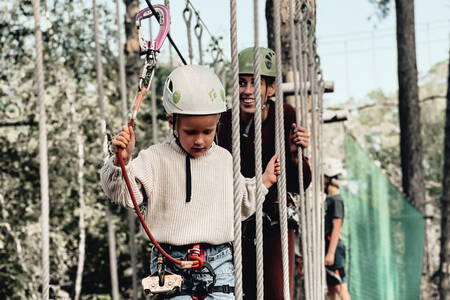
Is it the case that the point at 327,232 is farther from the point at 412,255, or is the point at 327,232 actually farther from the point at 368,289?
the point at 412,255

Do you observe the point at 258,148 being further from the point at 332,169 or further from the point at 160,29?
the point at 332,169

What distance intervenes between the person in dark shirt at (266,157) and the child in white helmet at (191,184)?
21.8 inches

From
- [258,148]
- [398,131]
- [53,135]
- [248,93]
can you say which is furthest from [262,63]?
[398,131]

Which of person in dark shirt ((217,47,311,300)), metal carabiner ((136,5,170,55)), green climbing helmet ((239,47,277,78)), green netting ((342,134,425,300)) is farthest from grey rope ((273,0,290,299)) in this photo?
green netting ((342,134,425,300))

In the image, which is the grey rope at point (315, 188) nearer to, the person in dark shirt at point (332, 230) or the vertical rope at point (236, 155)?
the person in dark shirt at point (332, 230)

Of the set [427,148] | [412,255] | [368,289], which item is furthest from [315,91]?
[427,148]

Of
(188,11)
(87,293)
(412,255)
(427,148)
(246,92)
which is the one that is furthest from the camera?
(427,148)

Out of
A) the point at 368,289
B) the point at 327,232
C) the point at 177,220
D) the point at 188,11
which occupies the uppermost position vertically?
the point at 188,11

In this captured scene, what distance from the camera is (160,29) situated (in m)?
1.79

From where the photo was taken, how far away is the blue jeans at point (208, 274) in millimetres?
1841

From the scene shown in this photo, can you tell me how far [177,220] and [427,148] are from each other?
21.3 m

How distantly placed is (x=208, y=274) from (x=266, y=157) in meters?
0.75

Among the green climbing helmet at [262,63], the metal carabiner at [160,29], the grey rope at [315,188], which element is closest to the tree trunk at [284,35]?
the grey rope at [315,188]

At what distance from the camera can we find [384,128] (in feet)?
75.8
